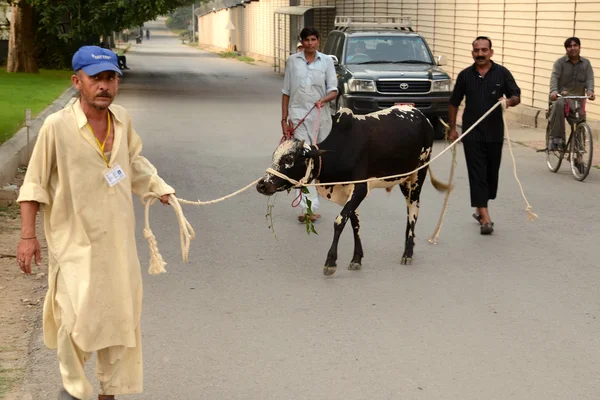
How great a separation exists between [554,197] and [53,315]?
868 centimetres

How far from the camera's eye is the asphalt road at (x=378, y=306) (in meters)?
6.07

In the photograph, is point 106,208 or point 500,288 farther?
point 500,288

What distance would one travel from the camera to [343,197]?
8.92 m

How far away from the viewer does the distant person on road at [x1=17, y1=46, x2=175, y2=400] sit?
4938 mm

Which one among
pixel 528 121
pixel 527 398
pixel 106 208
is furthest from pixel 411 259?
pixel 528 121

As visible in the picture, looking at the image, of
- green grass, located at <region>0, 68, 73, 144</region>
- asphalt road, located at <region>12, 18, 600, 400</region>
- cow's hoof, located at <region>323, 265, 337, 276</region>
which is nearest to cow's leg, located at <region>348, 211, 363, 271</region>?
asphalt road, located at <region>12, 18, 600, 400</region>

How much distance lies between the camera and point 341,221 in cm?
869

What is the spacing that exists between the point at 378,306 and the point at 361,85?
443 inches

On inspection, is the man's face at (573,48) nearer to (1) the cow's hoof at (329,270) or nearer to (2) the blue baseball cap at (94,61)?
(1) the cow's hoof at (329,270)

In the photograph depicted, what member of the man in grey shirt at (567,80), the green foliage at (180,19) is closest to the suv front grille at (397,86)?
the man in grey shirt at (567,80)

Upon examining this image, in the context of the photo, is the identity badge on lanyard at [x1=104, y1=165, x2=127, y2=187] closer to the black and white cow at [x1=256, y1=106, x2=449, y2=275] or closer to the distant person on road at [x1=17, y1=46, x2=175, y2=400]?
the distant person on road at [x1=17, y1=46, x2=175, y2=400]

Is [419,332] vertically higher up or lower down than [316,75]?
lower down

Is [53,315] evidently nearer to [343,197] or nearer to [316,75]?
[343,197]

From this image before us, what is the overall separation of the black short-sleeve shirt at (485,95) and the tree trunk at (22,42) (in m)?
27.6
